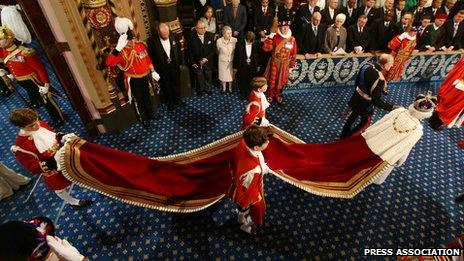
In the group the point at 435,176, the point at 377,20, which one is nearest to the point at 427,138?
the point at 435,176

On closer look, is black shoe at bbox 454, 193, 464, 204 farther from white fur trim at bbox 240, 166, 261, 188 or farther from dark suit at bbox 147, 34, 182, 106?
dark suit at bbox 147, 34, 182, 106

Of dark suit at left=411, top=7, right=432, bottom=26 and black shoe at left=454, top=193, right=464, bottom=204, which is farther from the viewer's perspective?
dark suit at left=411, top=7, right=432, bottom=26

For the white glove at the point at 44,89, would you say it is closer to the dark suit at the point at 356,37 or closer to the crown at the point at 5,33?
the crown at the point at 5,33

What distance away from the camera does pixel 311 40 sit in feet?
18.6

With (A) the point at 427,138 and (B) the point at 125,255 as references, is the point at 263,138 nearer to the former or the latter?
(B) the point at 125,255

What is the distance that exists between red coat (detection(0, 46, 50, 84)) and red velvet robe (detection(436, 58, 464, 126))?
6.47 meters

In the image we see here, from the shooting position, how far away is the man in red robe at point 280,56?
498 centimetres

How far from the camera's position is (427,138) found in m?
5.01

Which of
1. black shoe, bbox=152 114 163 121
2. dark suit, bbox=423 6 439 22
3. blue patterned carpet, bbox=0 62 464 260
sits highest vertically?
dark suit, bbox=423 6 439 22

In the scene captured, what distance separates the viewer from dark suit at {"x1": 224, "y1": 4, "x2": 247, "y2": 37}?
223 inches

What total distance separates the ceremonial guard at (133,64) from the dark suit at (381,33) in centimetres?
449

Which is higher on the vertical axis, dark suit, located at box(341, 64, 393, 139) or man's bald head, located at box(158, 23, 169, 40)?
man's bald head, located at box(158, 23, 169, 40)

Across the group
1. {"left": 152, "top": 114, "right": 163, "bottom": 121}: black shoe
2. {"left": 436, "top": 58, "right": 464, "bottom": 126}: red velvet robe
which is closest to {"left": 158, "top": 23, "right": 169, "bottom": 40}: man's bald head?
{"left": 152, "top": 114, "right": 163, "bottom": 121}: black shoe

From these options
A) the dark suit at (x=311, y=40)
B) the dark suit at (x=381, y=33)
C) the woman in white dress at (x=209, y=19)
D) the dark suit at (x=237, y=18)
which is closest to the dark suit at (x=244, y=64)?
the dark suit at (x=237, y=18)
